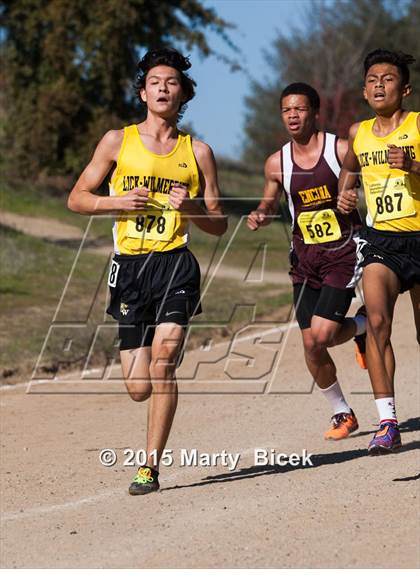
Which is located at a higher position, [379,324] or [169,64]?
[169,64]

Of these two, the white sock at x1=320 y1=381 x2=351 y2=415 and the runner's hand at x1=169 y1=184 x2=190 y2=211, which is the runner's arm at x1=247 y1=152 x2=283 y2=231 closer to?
the runner's hand at x1=169 y1=184 x2=190 y2=211

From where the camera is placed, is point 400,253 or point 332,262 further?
point 332,262

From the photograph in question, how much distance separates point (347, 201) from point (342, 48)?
45826 millimetres

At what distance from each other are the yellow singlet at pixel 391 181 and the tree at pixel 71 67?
2580cm

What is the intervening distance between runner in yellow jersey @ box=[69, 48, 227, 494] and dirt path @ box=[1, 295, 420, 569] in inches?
24.4

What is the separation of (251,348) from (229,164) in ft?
140

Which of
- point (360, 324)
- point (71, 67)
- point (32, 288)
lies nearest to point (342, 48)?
point (71, 67)

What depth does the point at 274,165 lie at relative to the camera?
9.18 metres

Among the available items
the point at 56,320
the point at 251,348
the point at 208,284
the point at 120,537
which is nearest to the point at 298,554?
the point at 120,537

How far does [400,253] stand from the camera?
8.20m

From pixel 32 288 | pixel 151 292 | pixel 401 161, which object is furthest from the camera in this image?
pixel 32 288

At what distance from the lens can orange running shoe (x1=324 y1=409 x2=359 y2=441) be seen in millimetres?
9461

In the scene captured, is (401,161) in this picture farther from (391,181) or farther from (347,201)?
(347,201)

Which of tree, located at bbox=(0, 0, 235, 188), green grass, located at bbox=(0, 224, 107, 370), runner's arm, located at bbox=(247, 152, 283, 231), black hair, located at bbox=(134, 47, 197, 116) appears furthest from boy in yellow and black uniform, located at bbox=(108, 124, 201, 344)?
tree, located at bbox=(0, 0, 235, 188)
